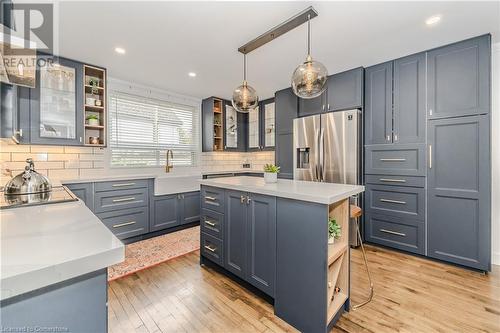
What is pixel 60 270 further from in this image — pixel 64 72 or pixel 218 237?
pixel 64 72

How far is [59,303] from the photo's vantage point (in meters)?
0.59

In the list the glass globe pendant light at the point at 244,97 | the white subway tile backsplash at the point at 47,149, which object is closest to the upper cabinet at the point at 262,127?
the glass globe pendant light at the point at 244,97

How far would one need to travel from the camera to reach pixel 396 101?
280 cm

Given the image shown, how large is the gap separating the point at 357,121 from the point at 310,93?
1.40 meters

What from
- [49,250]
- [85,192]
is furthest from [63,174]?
[49,250]

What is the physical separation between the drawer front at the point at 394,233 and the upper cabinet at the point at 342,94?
1.57 m

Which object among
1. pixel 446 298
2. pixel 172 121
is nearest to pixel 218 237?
pixel 446 298

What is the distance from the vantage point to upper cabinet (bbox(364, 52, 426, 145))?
264cm

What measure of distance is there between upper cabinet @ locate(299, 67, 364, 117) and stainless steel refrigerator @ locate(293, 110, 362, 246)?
15cm

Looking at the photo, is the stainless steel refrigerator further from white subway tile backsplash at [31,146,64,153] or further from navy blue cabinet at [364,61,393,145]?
white subway tile backsplash at [31,146,64,153]

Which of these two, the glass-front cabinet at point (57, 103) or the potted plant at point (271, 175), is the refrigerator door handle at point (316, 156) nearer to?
the potted plant at point (271, 175)

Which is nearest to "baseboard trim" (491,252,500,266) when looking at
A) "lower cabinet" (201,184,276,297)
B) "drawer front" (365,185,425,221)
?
"drawer front" (365,185,425,221)

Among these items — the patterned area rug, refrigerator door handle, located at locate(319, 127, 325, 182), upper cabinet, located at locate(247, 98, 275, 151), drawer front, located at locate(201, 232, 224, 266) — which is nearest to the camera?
drawer front, located at locate(201, 232, 224, 266)

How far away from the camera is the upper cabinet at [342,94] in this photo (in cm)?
303
